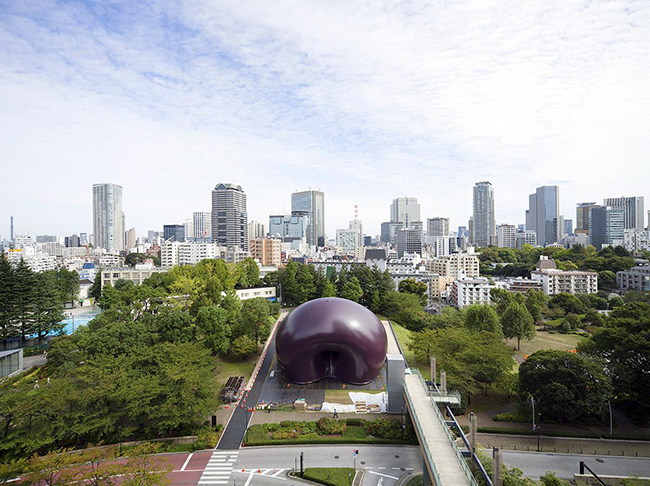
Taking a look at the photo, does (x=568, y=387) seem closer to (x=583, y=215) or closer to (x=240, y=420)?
(x=240, y=420)

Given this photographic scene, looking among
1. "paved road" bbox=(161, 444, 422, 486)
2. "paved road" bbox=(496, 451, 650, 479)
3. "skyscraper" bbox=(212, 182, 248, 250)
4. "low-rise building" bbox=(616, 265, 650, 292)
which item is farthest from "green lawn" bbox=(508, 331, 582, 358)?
"skyscraper" bbox=(212, 182, 248, 250)

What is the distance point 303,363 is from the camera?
27.0m

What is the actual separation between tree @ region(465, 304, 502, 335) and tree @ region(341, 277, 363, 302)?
15987mm

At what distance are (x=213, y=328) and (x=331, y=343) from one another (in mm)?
10789

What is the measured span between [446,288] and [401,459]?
220 ft

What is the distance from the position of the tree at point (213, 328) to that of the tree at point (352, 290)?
69.7ft

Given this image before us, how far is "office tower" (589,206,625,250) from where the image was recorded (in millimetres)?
135750

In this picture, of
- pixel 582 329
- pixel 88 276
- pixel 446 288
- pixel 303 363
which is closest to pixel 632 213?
pixel 446 288

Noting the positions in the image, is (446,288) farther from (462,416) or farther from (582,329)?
(462,416)

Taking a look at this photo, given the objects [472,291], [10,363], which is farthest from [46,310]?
[472,291]

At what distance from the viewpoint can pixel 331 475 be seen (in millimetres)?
16938

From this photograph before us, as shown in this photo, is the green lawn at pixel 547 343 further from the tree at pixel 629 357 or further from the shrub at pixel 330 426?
the shrub at pixel 330 426

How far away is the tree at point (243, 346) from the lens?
31438mm

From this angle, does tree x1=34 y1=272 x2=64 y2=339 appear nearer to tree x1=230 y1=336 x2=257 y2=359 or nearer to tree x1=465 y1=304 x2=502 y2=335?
tree x1=230 y1=336 x2=257 y2=359
